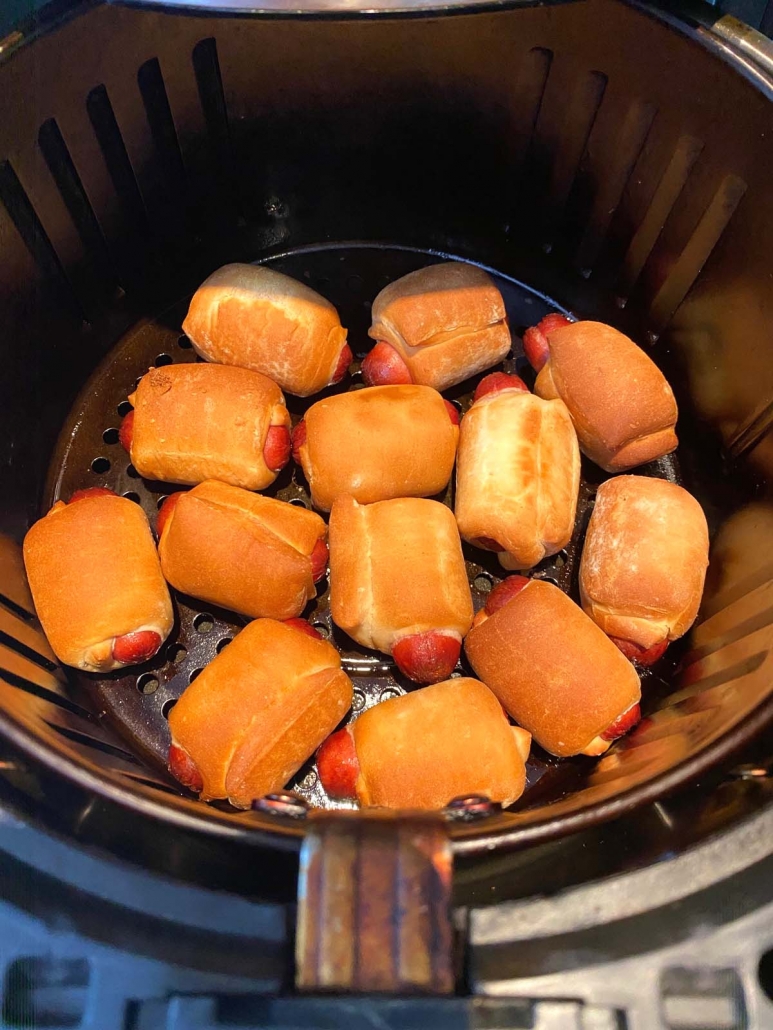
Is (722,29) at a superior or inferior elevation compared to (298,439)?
superior

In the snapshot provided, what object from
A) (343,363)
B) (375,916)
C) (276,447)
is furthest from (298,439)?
(375,916)

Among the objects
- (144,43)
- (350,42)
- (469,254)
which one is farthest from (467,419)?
(144,43)

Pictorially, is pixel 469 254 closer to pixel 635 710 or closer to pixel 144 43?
pixel 144 43

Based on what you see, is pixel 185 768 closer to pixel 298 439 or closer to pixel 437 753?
pixel 437 753

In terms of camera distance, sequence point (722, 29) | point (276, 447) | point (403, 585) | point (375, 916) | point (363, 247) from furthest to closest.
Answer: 1. point (363, 247)
2. point (276, 447)
3. point (403, 585)
4. point (722, 29)
5. point (375, 916)

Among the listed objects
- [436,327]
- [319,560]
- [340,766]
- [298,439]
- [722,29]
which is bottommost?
[340,766]

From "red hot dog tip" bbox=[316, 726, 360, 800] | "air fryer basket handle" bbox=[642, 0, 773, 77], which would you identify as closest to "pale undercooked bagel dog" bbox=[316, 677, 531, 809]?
"red hot dog tip" bbox=[316, 726, 360, 800]
